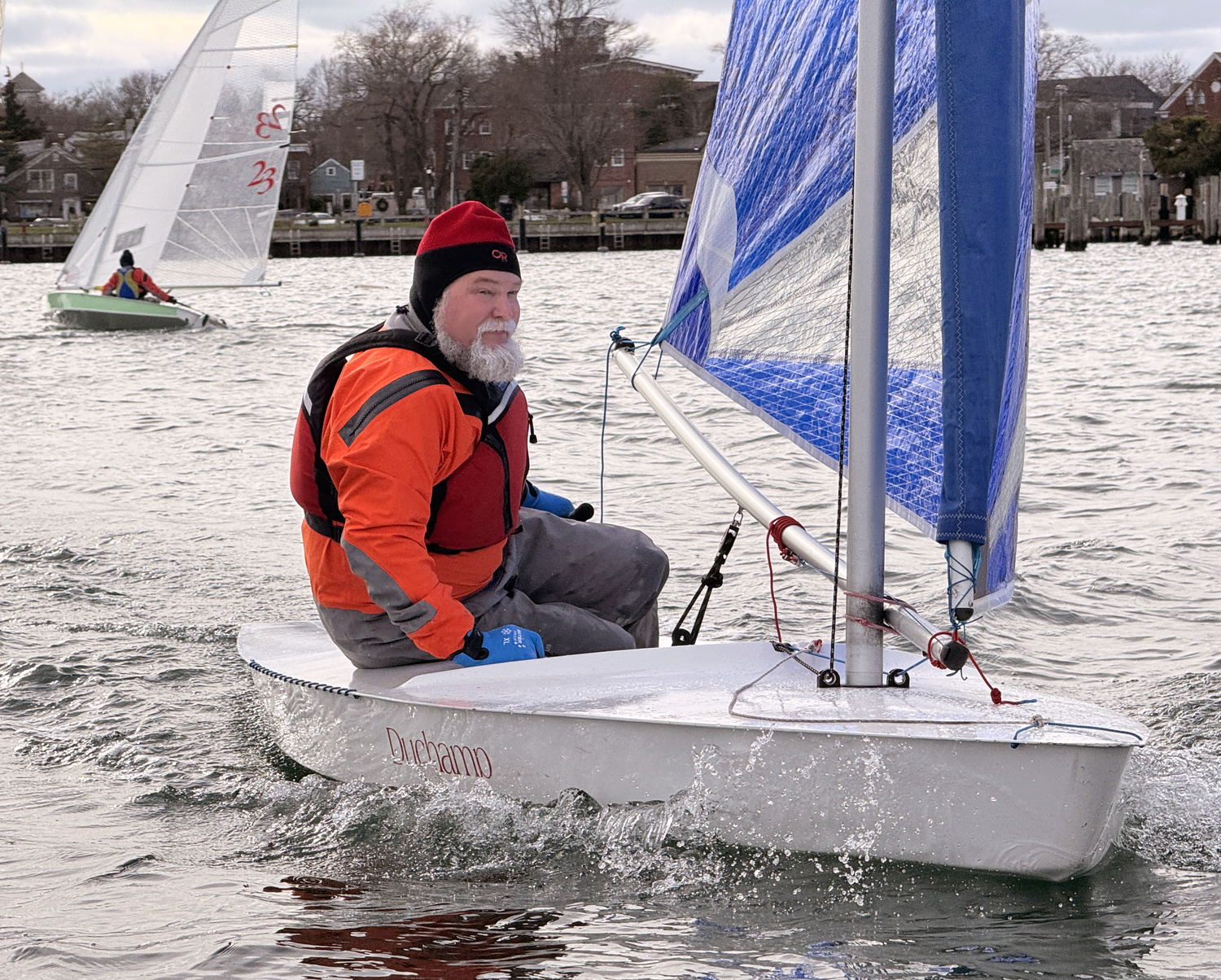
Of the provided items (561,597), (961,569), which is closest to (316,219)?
(561,597)

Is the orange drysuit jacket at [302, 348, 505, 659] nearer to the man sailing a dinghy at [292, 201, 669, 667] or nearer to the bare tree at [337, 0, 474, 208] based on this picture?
the man sailing a dinghy at [292, 201, 669, 667]

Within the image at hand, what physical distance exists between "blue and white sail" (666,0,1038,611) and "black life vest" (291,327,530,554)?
682 millimetres

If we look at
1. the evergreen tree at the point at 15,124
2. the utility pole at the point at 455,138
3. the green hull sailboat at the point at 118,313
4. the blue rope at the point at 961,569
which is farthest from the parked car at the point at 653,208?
the blue rope at the point at 961,569

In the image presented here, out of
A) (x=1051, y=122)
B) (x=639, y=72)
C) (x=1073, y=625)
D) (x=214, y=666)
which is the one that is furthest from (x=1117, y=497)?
(x=1051, y=122)

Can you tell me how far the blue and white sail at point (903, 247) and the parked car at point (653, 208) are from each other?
4717 cm

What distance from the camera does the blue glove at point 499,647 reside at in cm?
312

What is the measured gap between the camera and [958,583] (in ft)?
8.75

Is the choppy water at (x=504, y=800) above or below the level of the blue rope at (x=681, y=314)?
below

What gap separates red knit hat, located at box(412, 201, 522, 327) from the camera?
10.2 ft

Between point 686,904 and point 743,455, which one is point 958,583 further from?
point 743,455

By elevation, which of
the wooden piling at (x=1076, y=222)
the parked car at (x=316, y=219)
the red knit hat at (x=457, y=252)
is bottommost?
the red knit hat at (x=457, y=252)

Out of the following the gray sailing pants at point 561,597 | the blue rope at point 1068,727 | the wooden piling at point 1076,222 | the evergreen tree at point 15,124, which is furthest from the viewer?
the evergreen tree at point 15,124

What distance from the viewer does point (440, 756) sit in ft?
10.0

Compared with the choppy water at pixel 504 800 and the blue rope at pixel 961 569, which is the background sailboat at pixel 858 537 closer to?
the blue rope at pixel 961 569
